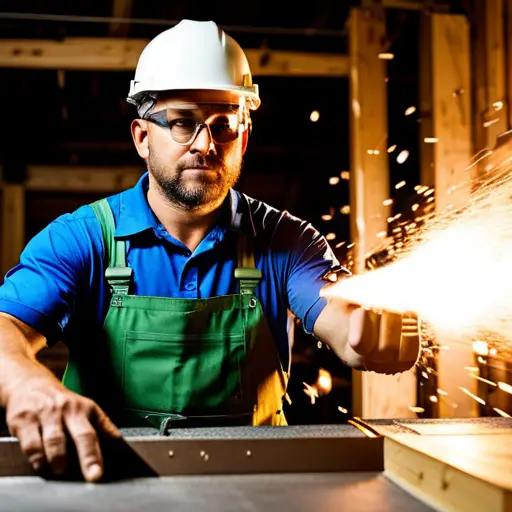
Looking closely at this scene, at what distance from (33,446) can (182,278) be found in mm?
1154

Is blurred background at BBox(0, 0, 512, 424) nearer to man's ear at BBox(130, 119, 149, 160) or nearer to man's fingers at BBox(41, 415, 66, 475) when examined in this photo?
man's fingers at BBox(41, 415, 66, 475)

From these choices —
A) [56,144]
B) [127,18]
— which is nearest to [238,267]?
[127,18]

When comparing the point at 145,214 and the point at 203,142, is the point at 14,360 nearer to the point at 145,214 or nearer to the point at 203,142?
the point at 145,214

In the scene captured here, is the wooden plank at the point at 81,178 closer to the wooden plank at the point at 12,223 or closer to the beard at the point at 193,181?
the wooden plank at the point at 12,223

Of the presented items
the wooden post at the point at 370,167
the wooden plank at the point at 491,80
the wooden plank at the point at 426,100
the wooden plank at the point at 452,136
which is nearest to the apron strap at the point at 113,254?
the wooden post at the point at 370,167

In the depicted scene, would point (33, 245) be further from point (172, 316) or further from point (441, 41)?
point (441, 41)

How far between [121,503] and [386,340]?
0.81 meters

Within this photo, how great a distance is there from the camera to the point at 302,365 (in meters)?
5.35

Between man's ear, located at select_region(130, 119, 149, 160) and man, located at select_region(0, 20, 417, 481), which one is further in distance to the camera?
man's ear, located at select_region(130, 119, 149, 160)

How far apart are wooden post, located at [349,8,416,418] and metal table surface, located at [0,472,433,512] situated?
2.56 meters

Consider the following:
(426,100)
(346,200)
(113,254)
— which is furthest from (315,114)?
(113,254)

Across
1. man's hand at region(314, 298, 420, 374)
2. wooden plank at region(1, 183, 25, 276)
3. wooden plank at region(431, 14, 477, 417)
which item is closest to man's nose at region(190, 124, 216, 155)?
man's hand at region(314, 298, 420, 374)

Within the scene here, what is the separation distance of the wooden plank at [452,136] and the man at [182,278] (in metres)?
1.51

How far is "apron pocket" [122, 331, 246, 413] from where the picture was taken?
2.48 metres
